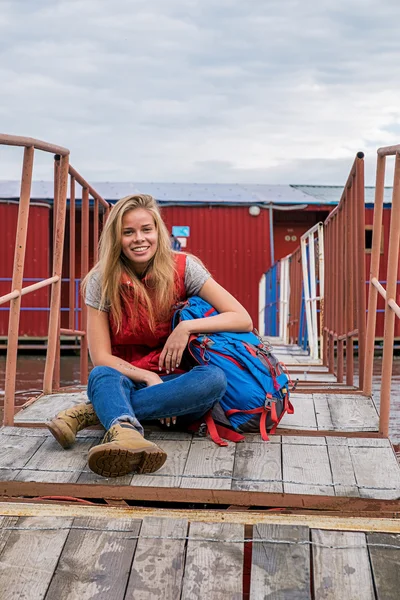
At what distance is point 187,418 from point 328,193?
578 inches

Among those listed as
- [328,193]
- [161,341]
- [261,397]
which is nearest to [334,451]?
[261,397]

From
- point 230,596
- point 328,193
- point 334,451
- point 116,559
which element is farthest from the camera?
point 328,193

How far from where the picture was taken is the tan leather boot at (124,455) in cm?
226

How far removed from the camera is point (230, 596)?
177 centimetres

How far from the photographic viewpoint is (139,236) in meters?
2.86

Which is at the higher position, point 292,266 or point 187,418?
point 292,266

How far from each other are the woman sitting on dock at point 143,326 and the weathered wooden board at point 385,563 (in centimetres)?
86

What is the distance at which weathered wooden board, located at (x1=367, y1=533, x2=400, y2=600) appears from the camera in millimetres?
1770

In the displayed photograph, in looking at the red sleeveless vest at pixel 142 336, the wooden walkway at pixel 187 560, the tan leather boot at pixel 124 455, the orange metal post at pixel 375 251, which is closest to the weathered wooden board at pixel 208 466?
the tan leather boot at pixel 124 455

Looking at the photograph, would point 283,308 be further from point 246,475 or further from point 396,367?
point 246,475

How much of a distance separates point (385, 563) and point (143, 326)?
1.38 meters

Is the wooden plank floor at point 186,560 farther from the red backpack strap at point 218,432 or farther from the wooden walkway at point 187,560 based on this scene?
the red backpack strap at point 218,432

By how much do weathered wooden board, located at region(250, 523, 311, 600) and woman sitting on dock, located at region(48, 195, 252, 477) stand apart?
73 centimetres

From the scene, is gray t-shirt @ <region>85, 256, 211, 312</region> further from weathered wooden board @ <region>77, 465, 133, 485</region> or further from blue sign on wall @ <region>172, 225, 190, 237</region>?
blue sign on wall @ <region>172, 225, 190, 237</region>
